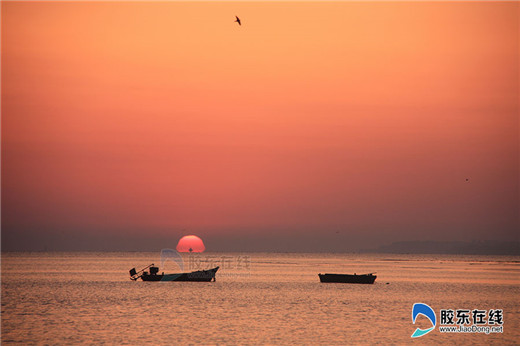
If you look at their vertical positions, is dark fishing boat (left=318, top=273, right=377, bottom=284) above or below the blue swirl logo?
above

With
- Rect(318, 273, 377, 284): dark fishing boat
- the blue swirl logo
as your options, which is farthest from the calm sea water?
Rect(318, 273, 377, 284): dark fishing boat

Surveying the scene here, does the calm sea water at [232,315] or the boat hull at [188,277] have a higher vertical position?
the boat hull at [188,277]

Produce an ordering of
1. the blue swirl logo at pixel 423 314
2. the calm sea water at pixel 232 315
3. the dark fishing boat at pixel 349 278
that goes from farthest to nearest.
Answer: the dark fishing boat at pixel 349 278
the blue swirl logo at pixel 423 314
the calm sea water at pixel 232 315

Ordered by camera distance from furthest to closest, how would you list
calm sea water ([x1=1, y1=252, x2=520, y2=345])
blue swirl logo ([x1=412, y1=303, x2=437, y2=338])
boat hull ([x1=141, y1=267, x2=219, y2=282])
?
boat hull ([x1=141, y1=267, x2=219, y2=282])
blue swirl logo ([x1=412, y1=303, x2=437, y2=338])
calm sea water ([x1=1, y1=252, x2=520, y2=345])

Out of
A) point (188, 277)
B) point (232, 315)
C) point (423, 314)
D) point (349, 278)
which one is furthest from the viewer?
point (188, 277)

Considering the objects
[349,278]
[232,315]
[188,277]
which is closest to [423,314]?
[232,315]

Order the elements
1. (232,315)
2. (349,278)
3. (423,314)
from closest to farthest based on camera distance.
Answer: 1. (232,315)
2. (423,314)
3. (349,278)

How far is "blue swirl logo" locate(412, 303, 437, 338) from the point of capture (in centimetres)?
A: 4169

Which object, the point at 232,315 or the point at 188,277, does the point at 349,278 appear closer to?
the point at 188,277

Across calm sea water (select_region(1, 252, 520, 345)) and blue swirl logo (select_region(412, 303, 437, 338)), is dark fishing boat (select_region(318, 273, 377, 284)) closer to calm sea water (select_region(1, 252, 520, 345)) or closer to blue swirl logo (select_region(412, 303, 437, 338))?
calm sea water (select_region(1, 252, 520, 345))

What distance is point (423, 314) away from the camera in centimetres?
5288

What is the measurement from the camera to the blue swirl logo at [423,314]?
137ft

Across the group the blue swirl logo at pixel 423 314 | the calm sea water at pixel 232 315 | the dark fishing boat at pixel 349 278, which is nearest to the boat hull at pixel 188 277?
the calm sea water at pixel 232 315

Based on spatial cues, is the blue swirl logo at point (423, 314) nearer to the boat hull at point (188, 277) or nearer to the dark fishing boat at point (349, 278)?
the dark fishing boat at point (349, 278)
